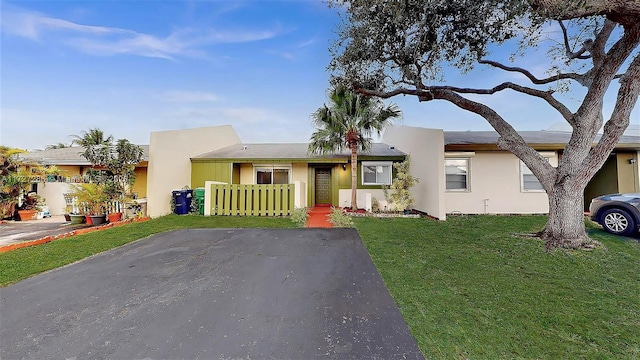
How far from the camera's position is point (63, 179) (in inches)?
483

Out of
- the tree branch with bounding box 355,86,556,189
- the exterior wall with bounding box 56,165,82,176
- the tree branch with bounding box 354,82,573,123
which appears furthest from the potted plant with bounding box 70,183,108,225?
the tree branch with bounding box 355,86,556,189

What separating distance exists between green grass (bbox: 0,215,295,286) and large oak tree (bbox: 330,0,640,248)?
5989mm

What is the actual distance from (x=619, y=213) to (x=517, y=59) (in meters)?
5.15

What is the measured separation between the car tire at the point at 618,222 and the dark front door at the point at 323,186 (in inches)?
397

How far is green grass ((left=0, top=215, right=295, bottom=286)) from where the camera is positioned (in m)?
4.66

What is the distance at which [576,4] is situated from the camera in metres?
4.52

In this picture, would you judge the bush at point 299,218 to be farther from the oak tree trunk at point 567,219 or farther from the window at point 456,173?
the oak tree trunk at point 567,219

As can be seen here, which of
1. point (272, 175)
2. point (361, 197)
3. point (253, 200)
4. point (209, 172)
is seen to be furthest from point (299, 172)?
point (209, 172)

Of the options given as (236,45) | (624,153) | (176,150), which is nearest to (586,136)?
(624,153)

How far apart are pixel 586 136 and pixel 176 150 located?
542 inches

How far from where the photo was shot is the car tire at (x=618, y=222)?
21.4 ft

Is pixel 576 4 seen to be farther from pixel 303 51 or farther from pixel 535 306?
pixel 303 51

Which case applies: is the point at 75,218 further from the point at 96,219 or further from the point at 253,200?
the point at 253,200

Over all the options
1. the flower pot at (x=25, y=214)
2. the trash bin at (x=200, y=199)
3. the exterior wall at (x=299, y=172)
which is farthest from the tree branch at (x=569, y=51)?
the flower pot at (x=25, y=214)
